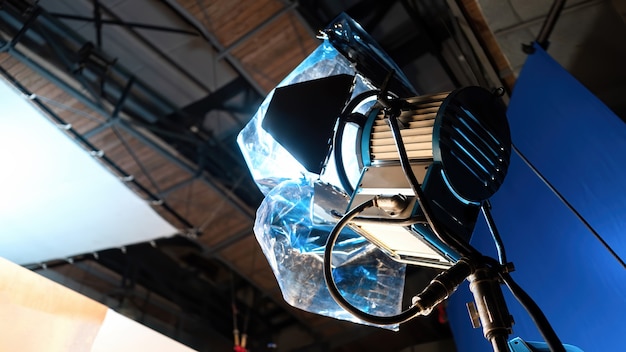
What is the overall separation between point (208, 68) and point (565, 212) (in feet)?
9.74

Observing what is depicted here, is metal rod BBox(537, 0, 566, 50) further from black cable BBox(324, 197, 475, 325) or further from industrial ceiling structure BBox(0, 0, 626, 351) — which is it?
black cable BBox(324, 197, 475, 325)

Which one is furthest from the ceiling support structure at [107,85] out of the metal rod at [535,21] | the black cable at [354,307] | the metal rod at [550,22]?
the black cable at [354,307]

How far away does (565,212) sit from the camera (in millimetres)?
1188

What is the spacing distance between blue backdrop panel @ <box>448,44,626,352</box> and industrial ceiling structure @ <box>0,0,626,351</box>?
15.9 inches

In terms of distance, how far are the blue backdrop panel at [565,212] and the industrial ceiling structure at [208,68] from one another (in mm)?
405

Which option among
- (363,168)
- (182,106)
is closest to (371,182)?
(363,168)

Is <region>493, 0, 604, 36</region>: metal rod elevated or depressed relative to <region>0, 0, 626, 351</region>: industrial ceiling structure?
depressed

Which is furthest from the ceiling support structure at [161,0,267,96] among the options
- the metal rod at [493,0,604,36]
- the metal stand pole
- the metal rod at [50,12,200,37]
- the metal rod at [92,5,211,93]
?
the metal stand pole

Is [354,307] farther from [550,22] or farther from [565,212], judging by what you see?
[550,22]

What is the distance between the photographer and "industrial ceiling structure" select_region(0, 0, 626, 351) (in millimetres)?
2058

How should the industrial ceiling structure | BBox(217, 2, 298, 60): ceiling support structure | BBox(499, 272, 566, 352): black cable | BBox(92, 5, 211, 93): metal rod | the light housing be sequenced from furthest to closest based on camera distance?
BBox(92, 5, 211, 93): metal rod → BBox(217, 2, 298, 60): ceiling support structure → the industrial ceiling structure → the light housing → BBox(499, 272, 566, 352): black cable

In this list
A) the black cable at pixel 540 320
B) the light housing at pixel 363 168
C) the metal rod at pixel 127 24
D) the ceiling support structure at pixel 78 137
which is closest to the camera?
the black cable at pixel 540 320

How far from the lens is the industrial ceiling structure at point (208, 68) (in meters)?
Answer: 2.06

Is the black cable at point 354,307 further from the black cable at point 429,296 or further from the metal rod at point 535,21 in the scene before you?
the metal rod at point 535,21
